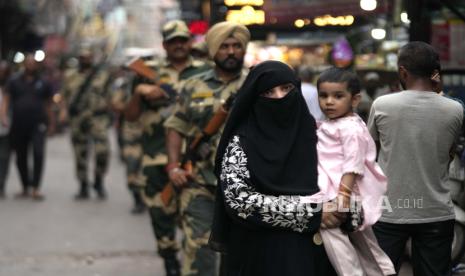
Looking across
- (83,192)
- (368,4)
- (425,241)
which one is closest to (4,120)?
(83,192)

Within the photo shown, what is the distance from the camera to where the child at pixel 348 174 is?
4082 mm

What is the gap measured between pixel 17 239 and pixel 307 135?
6.88 m

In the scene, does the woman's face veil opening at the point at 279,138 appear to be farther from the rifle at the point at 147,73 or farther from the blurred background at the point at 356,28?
the rifle at the point at 147,73

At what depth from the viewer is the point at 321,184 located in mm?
4082

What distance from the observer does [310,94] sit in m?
9.27

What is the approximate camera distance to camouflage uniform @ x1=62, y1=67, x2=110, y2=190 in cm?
1362

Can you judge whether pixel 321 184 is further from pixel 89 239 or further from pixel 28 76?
pixel 28 76

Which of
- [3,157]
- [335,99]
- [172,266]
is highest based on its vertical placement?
[335,99]

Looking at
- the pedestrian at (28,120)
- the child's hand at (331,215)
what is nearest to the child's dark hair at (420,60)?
the child's hand at (331,215)

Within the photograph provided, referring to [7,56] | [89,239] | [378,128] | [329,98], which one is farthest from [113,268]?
[7,56]

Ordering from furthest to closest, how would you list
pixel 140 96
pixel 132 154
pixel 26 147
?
1. pixel 26 147
2. pixel 132 154
3. pixel 140 96

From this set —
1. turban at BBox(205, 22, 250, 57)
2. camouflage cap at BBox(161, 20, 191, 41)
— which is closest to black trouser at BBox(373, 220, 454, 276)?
turban at BBox(205, 22, 250, 57)

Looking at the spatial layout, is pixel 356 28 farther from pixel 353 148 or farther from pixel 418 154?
pixel 353 148

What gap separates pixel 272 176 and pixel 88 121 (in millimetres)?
9874
